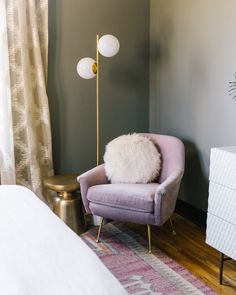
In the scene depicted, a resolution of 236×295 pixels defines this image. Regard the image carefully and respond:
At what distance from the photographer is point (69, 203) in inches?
123

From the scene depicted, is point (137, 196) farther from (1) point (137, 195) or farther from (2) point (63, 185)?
(2) point (63, 185)

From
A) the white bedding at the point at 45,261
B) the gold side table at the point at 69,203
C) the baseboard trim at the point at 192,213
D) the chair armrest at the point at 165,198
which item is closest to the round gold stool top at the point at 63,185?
the gold side table at the point at 69,203

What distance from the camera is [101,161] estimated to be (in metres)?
3.74

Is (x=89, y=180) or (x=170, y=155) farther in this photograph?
(x=170, y=155)

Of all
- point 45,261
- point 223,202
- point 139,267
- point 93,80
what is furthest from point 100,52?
point 45,261

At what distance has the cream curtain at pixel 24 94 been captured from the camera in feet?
10.2

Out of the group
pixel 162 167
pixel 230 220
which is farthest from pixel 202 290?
pixel 162 167

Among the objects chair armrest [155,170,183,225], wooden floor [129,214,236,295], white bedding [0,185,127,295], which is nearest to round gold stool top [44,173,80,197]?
wooden floor [129,214,236,295]

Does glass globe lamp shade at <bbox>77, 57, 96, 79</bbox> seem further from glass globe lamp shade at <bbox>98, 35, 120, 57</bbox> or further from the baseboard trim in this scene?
the baseboard trim

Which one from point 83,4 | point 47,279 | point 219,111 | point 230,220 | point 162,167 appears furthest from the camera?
point 83,4

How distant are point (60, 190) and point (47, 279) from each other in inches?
76.8

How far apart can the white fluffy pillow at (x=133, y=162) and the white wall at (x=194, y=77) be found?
44 cm

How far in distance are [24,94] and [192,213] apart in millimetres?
1811

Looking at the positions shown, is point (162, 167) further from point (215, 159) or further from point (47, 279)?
point (47, 279)
